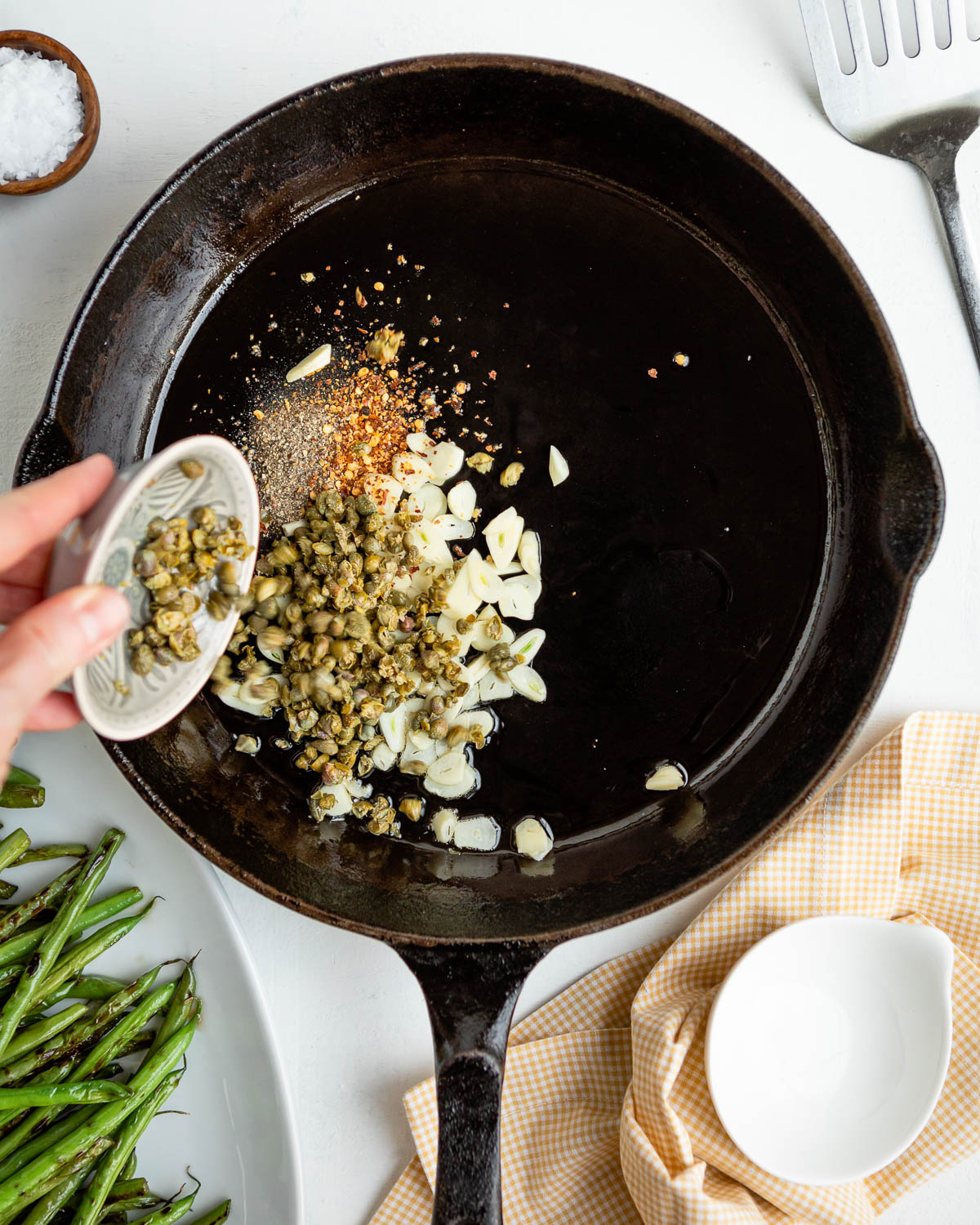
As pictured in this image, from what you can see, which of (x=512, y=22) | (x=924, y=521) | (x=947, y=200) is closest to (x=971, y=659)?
(x=924, y=521)

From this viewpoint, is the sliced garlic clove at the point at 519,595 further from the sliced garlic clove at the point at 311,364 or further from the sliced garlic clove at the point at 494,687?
the sliced garlic clove at the point at 311,364

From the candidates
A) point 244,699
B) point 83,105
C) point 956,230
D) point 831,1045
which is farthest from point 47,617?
point 956,230

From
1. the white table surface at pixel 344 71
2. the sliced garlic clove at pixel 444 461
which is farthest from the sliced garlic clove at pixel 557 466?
the white table surface at pixel 344 71

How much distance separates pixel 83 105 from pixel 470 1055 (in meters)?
1.28

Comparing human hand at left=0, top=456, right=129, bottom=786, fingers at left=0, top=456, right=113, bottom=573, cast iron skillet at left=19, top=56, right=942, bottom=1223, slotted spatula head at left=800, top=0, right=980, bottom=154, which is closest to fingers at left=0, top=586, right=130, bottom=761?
human hand at left=0, top=456, right=129, bottom=786

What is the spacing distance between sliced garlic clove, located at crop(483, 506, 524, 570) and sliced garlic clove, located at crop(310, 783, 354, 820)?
364 mm

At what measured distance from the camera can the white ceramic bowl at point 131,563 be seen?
895 mm

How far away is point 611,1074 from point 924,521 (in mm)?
837

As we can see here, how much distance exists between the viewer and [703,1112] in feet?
4.08

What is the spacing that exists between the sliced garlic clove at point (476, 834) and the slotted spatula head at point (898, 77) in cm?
107

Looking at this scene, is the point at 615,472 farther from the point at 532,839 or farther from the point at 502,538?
the point at 532,839

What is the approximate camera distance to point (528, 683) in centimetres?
127

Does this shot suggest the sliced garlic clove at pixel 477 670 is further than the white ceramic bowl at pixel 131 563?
Yes

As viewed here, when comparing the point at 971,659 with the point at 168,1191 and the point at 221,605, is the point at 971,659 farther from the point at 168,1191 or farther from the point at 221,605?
the point at 168,1191
